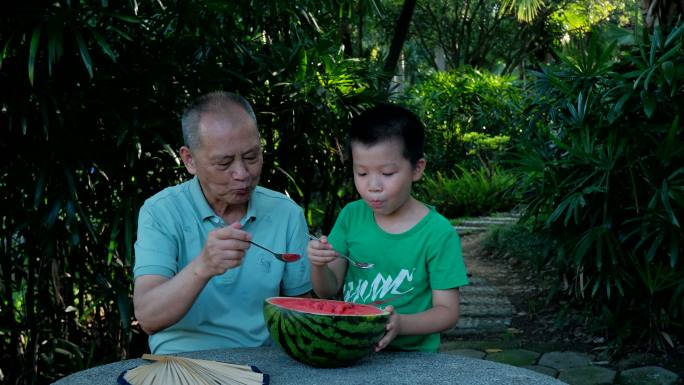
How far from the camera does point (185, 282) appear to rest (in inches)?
83.8

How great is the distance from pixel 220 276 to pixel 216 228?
0.57ft

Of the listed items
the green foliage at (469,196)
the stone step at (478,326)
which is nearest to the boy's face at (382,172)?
the stone step at (478,326)

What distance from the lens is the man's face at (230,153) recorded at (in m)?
2.43

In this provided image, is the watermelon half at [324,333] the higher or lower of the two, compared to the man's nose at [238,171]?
lower

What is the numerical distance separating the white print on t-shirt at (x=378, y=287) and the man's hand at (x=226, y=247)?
0.52 metres

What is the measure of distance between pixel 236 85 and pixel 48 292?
1.42 m

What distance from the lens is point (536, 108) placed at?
18.5ft

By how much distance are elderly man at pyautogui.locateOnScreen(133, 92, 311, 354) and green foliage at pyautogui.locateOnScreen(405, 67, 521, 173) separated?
9.78 metres

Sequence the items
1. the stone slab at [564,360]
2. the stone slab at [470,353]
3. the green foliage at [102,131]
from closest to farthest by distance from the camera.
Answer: the green foliage at [102,131]
the stone slab at [564,360]
the stone slab at [470,353]

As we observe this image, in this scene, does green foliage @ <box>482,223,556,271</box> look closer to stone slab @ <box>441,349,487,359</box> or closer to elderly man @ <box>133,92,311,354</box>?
stone slab @ <box>441,349,487,359</box>

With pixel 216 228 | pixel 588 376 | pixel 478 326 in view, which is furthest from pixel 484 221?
pixel 216 228

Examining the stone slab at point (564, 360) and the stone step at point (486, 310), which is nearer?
the stone slab at point (564, 360)

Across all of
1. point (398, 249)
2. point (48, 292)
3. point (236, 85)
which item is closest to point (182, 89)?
point (236, 85)

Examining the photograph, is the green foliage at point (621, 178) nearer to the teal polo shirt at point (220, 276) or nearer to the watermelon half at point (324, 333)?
the teal polo shirt at point (220, 276)
